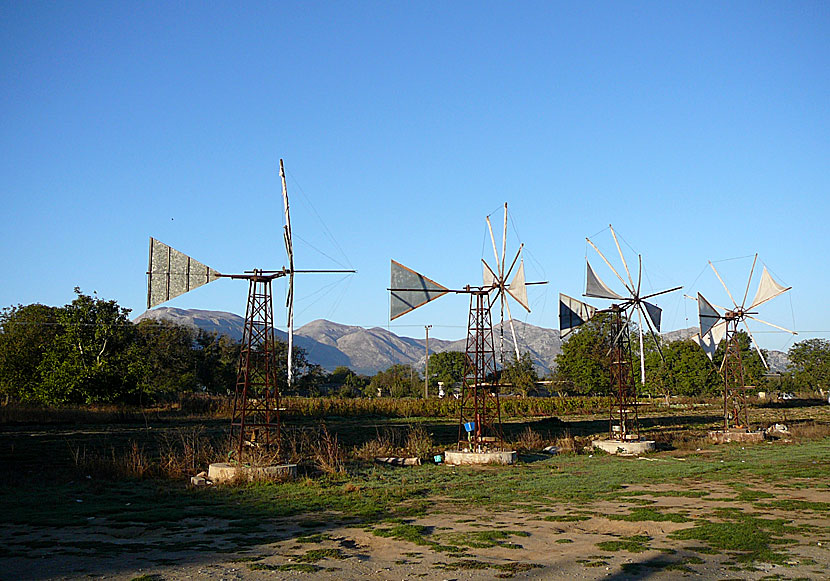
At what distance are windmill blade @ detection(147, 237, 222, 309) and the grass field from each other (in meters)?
5.79

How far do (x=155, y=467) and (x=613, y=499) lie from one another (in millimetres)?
15092

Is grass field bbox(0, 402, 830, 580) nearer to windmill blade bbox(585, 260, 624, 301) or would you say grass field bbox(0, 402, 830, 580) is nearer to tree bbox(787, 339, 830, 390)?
windmill blade bbox(585, 260, 624, 301)

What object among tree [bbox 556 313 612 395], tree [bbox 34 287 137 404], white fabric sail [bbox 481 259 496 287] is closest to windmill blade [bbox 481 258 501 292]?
white fabric sail [bbox 481 259 496 287]

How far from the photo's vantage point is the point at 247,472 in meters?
22.0

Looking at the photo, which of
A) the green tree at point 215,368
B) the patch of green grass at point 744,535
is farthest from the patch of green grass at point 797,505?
the green tree at point 215,368

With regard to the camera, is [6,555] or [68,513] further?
[68,513]

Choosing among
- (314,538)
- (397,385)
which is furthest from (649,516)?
(397,385)

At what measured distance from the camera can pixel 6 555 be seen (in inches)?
473

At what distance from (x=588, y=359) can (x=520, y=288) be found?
59861 mm

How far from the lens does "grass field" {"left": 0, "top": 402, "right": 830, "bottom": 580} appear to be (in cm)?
1138

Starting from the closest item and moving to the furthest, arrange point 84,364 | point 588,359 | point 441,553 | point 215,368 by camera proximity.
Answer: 1. point 441,553
2. point 84,364
3. point 588,359
4. point 215,368

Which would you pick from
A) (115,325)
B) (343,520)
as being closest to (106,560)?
(343,520)

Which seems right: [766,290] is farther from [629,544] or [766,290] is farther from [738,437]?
[629,544]

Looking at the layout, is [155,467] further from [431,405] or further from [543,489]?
[431,405]
